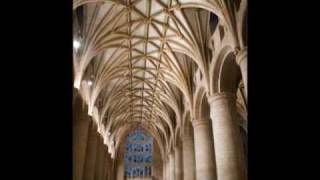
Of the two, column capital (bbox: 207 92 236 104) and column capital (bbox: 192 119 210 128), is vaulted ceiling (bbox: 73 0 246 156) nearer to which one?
column capital (bbox: 207 92 236 104)

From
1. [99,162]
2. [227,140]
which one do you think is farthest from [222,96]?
[99,162]

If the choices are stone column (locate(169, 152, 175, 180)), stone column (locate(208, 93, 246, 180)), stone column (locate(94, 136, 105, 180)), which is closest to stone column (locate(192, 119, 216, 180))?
stone column (locate(208, 93, 246, 180))

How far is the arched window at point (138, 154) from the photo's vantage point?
1829 inches

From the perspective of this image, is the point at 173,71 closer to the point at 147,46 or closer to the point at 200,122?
the point at 147,46

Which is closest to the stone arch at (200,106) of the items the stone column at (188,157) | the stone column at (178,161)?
the stone column at (188,157)

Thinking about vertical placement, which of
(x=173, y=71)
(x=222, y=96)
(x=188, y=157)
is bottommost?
(x=188, y=157)

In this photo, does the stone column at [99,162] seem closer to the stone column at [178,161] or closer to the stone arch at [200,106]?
the stone column at [178,161]

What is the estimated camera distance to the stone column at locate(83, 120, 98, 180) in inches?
1063

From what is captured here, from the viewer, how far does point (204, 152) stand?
69.2ft

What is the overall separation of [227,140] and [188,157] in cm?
1102

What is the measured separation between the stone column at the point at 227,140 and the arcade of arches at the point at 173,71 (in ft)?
0.15
